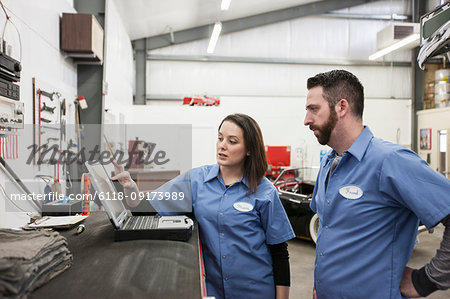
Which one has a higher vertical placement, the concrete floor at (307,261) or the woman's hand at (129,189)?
the woman's hand at (129,189)

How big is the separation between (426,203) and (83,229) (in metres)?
1.35

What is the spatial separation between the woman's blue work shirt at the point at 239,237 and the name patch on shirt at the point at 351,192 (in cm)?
33

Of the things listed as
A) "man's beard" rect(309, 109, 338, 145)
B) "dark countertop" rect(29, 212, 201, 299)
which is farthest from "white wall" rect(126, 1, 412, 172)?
"dark countertop" rect(29, 212, 201, 299)

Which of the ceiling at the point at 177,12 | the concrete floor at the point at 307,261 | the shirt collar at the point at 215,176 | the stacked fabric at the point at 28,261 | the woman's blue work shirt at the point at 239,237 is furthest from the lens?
the ceiling at the point at 177,12

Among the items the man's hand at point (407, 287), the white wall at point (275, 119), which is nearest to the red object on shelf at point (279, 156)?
the white wall at point (275, 119)

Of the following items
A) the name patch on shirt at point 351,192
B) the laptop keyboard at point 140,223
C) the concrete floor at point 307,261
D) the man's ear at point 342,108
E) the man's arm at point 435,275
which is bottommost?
the concrete floor at point 307,261

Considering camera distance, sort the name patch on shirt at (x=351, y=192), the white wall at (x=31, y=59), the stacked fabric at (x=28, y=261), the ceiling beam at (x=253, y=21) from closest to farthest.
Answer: the stacked fabric at (x=28, y=261) → the name patch on shirt at (x=351, y=192) → the white wall at (x=31, y=59) → the ceiling beam at (x=253, y=21)

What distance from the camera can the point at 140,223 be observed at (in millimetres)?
1432

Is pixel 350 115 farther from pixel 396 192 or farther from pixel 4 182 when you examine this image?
pixel 4 182

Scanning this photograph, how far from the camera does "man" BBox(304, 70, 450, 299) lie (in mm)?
1169

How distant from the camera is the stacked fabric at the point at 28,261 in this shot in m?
0.74

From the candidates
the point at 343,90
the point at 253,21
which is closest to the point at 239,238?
the point at 343,90

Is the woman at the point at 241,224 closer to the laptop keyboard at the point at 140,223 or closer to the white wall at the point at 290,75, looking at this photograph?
the laptop keyboard at the point at 140,223

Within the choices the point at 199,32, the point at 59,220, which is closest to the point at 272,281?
the point at 59,220
